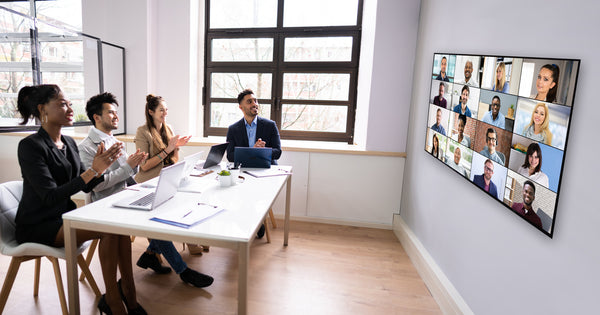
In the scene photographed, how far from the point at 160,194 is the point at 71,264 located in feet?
1.77

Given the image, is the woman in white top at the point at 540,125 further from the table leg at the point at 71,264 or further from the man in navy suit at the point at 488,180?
the table leg at the point at 71,264

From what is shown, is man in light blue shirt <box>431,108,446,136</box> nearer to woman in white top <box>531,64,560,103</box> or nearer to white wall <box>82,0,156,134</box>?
woman in white top <box>531,64,560,103</box>

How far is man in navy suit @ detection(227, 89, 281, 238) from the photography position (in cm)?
312

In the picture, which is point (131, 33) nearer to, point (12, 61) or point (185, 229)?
point (12, 61)

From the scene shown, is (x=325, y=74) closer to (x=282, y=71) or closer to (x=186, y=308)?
(x=282, y=71)

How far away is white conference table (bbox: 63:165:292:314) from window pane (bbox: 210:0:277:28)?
275 centimetres

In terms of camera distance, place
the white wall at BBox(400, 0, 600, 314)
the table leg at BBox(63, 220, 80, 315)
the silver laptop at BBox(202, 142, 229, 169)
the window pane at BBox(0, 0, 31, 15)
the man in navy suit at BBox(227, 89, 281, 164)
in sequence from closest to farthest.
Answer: the white wall at BBox(400, 0, 600, 314), the table leg at BBox(63, 220, 80, 315), the silver laptop at BBox(202, 142, 229, 169), the man in navy suit at BBox(227, 89, 281, 164), the window pane at BBox(0, 0, 31, 15)

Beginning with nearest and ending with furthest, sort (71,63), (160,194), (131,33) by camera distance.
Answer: (160,194)
(71,63)
(131,33)

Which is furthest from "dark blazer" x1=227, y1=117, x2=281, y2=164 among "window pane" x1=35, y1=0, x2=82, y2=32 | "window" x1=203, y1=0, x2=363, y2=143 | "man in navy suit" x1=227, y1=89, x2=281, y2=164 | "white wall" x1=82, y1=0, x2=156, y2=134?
"window pane" x1=35, y1=0, x2=82, y2=32

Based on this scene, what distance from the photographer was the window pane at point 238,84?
3.94 m

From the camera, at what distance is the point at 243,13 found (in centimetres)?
391

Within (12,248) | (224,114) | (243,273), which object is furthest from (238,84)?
(243,273)

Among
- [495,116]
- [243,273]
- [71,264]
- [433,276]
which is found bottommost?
[433,276]

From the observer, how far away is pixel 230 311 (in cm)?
197
